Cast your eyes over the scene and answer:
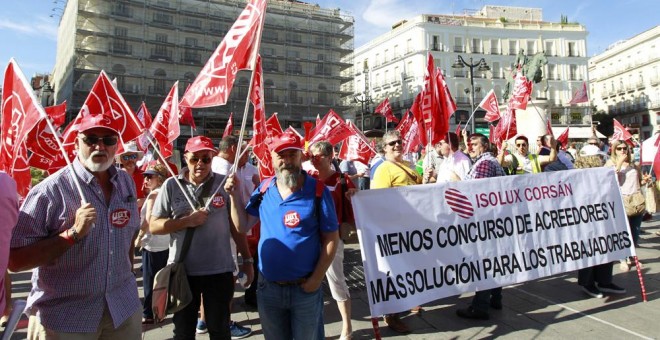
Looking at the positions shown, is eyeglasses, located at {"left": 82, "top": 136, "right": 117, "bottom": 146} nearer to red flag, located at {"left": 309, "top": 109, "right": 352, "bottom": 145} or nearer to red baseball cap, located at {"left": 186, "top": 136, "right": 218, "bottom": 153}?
red baseball cap, located at {"left": 186, "top": 136, "right": 218, "bottom": 153}

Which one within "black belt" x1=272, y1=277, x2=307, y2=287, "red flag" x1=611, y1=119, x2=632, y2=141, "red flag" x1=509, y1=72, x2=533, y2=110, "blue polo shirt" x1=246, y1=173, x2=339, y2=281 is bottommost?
"black belt" x1=272, y1=277, x2=307, y2=287

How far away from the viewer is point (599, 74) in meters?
62.9

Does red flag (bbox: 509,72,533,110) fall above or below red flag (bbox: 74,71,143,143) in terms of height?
above

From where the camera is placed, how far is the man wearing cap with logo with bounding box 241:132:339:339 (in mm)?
2695

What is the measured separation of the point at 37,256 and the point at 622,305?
203 inches

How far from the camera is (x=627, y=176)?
6.02m

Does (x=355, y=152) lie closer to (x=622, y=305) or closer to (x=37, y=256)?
(x=622, y=305)

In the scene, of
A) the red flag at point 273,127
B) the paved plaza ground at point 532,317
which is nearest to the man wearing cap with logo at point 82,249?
the paved plaza ground at point 532,317

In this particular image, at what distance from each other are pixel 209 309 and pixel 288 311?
648mm

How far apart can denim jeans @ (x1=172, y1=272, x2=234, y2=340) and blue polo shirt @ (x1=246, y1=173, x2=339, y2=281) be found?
0.50 metres

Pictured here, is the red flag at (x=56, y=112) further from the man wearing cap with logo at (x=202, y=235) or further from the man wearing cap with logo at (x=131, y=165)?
the man wearing cap with logo at (x=202, y=235)

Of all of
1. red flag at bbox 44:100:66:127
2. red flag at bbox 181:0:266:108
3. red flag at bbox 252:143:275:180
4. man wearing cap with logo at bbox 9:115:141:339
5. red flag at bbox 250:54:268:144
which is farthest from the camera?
red flag at bbox 44:100:66:127

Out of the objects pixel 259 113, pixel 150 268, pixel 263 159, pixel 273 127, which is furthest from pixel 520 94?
pixel 150 268

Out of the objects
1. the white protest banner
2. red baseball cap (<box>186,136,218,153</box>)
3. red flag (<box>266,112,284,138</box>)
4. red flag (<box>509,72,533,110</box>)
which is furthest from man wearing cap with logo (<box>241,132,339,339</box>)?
red flag (<box>509,72,533,110</box>)
